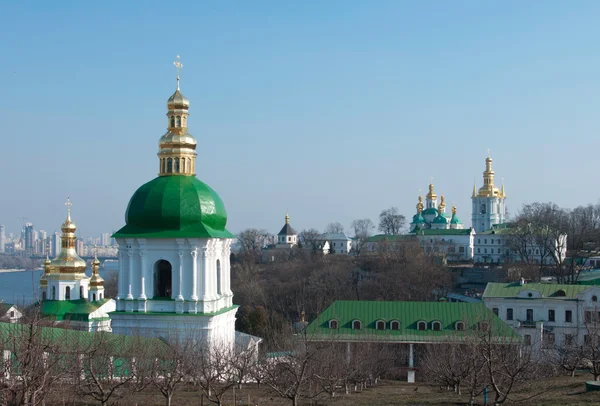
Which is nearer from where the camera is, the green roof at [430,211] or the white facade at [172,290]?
the white facade at [172,290]

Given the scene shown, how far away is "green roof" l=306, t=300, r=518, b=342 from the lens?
2858cm

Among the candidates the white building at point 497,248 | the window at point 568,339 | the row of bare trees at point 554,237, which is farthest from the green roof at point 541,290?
the white building at point 497,248

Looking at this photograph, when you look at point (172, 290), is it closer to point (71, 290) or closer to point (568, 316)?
point (71, 290)

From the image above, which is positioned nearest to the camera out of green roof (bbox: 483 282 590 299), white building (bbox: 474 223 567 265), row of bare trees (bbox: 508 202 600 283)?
green roof (bbox: 483 282 590 299)

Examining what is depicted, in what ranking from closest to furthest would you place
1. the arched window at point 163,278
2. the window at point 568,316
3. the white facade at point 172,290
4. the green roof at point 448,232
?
the white facade at point 172,290
the arched window at point 163,278
the window at point 568,316
the green roof at point 448,232

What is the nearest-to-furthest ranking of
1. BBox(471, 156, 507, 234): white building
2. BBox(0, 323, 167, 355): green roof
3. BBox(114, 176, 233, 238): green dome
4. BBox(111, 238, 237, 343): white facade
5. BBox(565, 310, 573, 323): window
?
BBox(0, 323, 167, 355): green roof
BBox(111, 238, 237, 343): white facade
BBox(114, 176, 233, 238): green dome
BBox(565, 310, 573, 323): window
BBox(471, 156, 507, 234): white building

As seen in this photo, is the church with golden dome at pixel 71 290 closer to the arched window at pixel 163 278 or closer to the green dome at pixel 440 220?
the arched window at pixel 163 278

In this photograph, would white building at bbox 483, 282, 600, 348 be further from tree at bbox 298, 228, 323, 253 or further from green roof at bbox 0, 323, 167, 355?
tree at bbox 298, 228, 323, 253

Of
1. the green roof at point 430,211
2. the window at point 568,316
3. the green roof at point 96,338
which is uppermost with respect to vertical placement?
the green roof at point 430,211

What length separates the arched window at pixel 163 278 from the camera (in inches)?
893

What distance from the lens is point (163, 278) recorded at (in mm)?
23156

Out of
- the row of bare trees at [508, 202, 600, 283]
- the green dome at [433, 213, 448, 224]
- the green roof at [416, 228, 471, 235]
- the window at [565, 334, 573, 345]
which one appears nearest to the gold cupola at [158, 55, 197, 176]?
the window at [565, 334, 573, 345]

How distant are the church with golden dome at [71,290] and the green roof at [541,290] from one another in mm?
17450

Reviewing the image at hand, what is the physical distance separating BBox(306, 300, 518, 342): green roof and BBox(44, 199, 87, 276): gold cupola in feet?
44.6
